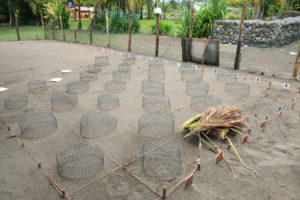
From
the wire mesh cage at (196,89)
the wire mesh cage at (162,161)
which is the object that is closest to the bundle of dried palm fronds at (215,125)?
the wire mesh cage at (162,161)

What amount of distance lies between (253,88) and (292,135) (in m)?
3.07

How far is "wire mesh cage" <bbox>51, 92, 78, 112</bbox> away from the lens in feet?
17.9

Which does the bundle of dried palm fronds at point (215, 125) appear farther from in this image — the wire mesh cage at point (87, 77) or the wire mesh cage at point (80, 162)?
the wire mesh cage at point (87, 77)

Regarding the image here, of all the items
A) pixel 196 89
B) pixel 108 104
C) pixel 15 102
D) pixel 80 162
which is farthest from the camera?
pixel 196 89

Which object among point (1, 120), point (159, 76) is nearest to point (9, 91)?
point (1, 120)

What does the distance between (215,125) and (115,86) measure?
3817 mm

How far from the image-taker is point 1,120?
484 centimetres

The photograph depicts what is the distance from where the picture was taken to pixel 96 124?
4684 millimetres

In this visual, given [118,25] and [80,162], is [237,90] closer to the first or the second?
[80,162]

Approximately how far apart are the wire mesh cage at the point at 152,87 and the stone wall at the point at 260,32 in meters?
12.5

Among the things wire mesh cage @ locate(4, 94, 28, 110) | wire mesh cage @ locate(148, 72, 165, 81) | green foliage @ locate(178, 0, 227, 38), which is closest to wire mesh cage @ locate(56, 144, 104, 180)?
wire mesh cage @ locate(4, 94, 28, 110)

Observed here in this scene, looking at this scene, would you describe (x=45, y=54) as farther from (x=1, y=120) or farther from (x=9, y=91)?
(x=1, y=120)

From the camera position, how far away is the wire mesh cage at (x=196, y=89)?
6.53 meters

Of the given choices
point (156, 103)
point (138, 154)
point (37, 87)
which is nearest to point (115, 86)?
point (156, 103)
